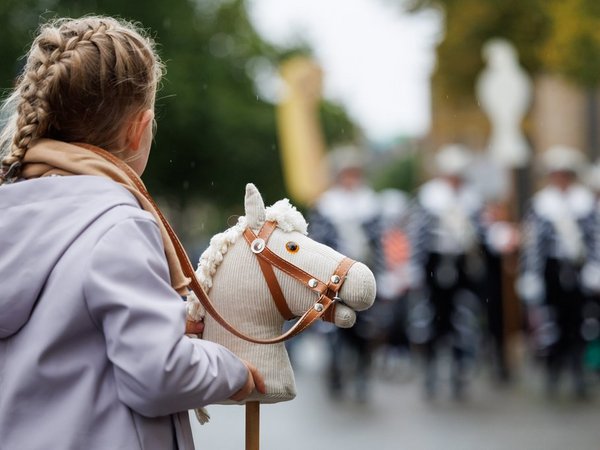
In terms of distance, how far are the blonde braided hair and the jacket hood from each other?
0.12 metres

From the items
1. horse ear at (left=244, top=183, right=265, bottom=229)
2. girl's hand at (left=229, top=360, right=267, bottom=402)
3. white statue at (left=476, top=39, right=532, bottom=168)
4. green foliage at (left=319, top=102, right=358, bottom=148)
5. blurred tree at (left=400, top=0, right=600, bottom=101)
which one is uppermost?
horse ear at (left=244, top=183, right=265, bottom=229)

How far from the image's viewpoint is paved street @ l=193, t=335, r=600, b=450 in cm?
812

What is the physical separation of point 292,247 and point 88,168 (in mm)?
509

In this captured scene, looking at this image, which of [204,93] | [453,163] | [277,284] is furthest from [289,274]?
[204,93]

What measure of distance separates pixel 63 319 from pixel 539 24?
666 inches

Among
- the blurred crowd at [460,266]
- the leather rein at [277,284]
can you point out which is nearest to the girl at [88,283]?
the leather rein at [277,284]

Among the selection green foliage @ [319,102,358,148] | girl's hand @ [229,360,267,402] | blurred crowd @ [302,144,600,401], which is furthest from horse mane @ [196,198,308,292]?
green foliage @ [319,102,358,148]

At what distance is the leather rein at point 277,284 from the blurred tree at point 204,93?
61.1 ft

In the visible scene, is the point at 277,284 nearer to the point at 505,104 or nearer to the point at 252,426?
the point at 252,426

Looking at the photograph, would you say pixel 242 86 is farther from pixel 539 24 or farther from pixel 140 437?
pixel 140 437

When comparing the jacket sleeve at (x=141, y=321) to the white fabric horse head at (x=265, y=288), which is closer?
the jacket sleeve at (x=141, y=321)

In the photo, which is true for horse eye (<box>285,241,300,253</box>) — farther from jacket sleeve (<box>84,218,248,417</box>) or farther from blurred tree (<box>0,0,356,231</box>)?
blurred tree (<box>0,0,356,231</box>)

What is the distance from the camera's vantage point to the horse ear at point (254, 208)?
247 centimetres

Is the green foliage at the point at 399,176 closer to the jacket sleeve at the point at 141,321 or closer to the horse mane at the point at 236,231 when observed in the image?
the horse mane at the point at 236,231
